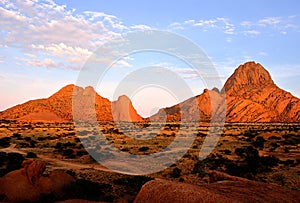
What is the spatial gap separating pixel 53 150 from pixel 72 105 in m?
118

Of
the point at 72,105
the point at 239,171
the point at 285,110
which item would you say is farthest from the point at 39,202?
the point at 285,110

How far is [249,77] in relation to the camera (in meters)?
187

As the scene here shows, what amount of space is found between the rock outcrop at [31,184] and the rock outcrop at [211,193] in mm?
7940

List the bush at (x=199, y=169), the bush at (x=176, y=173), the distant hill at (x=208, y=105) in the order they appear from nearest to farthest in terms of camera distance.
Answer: the bush at (x=176, y=173) → the bush at (x=199, y=169) → the distant hill at (x=208, y=105)

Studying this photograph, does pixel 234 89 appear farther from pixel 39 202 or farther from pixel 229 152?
pixel 39 202

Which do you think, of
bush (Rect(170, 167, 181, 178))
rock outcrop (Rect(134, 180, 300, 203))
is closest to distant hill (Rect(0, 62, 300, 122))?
bush (Rect(170, 167, 181, 178))

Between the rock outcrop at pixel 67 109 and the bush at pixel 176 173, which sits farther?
the rock outcrop at pixel 67 109

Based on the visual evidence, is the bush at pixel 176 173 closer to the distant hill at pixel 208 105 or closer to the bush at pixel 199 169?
the bush at pixel 199 169

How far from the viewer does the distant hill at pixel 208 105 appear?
440ft

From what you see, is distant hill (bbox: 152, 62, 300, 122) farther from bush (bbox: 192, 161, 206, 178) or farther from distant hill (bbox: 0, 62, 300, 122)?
bush (bbox: 192, 161, 206, 178)

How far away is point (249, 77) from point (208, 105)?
3617cm

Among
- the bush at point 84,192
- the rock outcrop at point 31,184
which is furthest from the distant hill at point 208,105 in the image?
the rock outcrop at point 31,184

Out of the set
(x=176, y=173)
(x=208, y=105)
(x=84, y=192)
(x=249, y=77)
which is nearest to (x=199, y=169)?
(x=176, y=173)

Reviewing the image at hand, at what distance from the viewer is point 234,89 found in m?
183
